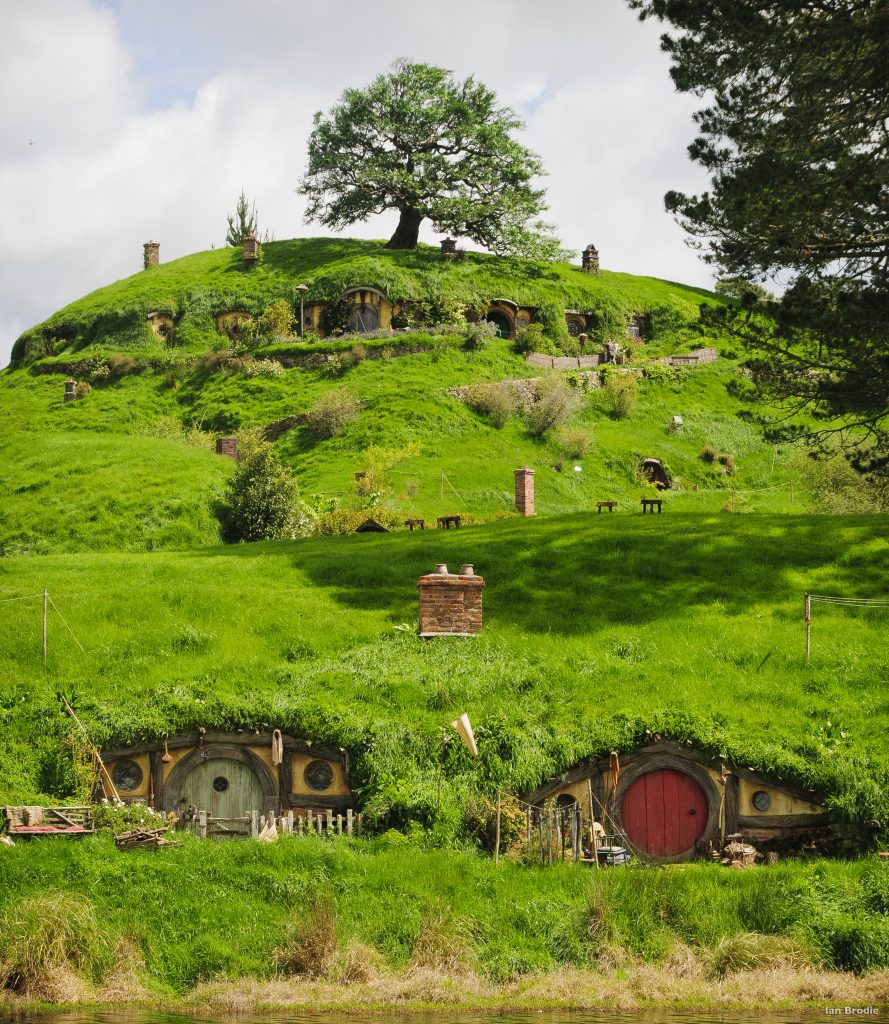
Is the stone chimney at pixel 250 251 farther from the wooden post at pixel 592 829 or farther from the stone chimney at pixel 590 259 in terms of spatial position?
the wooden post at pixel 592 829

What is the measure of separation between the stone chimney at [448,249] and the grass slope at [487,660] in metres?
49.3

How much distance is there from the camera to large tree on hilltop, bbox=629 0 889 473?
2425 centimetres

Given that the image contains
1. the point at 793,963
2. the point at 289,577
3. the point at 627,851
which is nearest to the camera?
the point at 793,963

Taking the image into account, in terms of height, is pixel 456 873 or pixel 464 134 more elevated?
pixel 464 134

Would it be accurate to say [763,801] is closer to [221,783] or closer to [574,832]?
[574,832]

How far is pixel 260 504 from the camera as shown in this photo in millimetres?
45219

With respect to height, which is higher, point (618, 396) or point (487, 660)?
point (618, 396)

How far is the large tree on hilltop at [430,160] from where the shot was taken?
81.6 m

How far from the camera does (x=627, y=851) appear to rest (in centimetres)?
2273

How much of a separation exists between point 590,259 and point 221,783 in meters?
69.1

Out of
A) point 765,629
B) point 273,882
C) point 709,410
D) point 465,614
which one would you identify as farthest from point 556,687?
point 709,410

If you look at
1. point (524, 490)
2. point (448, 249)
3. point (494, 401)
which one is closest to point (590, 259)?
point (448, 249)

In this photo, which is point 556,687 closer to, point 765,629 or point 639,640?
point 639,640

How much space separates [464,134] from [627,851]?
218ft
